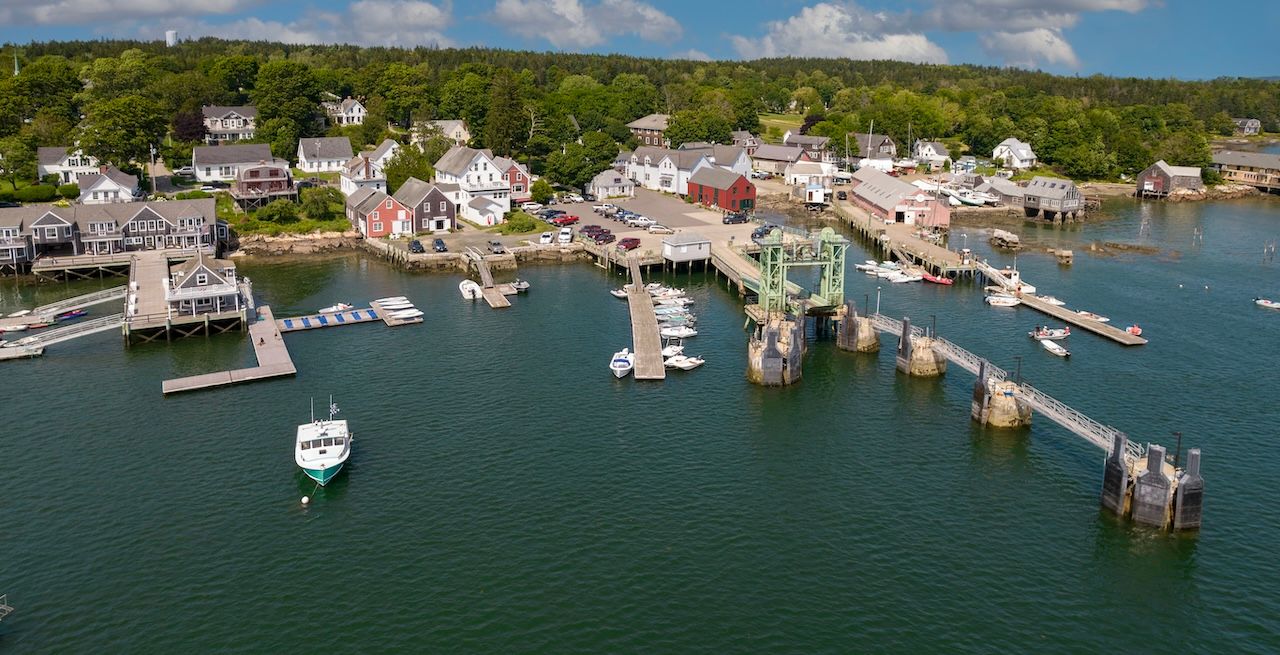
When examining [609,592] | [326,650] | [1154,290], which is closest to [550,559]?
[609,592]

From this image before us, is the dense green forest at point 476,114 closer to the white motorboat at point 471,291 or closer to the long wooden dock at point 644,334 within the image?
the white motorboat at point 471,291

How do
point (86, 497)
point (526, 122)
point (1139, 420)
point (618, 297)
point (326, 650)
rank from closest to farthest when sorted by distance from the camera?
point (326, 650)
point (86, 497)
point (1139, 420)
point (618, 297)
point (526, 122)

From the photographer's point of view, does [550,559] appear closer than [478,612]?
No

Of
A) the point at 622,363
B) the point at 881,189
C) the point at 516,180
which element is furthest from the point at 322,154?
the point at 622,363

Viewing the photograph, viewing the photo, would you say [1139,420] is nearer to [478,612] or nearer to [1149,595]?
[1149,595]

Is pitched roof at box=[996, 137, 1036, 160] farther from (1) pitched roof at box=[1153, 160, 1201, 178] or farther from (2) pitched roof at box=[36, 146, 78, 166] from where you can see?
(2) pitched roof at box=[36, 146, 78, 166]

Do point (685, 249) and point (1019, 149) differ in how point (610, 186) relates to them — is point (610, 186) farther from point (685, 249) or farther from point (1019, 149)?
point (1019, 149)

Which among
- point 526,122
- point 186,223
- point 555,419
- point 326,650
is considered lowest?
point 326,650

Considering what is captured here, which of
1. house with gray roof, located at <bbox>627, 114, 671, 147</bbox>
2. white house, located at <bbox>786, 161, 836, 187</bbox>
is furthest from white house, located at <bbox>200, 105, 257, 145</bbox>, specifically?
white house, located at <bbox>786, 161, 836, 187</bbox>
